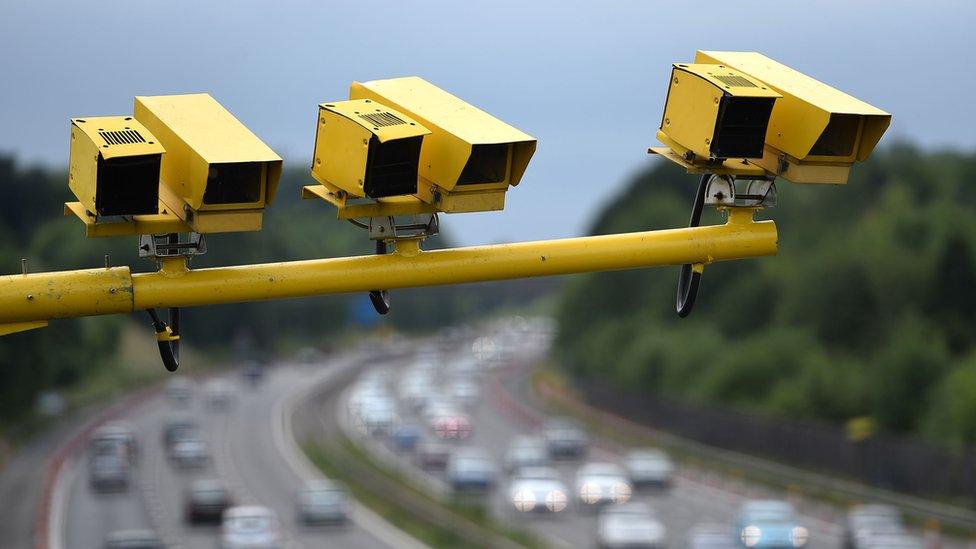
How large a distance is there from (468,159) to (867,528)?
3991 cm

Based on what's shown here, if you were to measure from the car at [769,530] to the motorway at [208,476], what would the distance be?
12.6 m

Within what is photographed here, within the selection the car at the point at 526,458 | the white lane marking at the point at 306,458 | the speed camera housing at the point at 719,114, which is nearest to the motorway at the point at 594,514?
the car at the point at 526,458

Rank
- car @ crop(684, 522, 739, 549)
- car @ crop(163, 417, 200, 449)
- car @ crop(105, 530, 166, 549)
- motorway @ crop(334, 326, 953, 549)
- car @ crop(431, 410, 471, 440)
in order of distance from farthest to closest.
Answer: car @ crop(431, 410, 471, 440)
car @ crop(163, 417, 200, 449)
motorway @ crop(334, 326, 953, 549)
car @ crop(105, 530, 166, 549)
car @ crop(684, 522, 739, 549)

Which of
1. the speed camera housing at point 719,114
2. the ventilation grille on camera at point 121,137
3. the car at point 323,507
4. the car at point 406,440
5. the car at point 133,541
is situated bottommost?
the car at point 406,440

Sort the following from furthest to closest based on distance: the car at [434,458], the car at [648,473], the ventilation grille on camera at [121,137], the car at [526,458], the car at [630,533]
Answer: the car at [434,458] → the car at [526,458] → the car at [648,473] → the car at [630,533] → the ventilation grille on camera at [121,137]

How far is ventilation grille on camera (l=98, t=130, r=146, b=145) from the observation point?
31.3 feet

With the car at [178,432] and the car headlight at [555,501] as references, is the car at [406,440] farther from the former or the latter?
the car headlight at [555,501]

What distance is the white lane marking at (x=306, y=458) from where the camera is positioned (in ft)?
192

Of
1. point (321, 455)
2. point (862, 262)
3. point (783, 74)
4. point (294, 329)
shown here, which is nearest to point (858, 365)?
point (862, 262)

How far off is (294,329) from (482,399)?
63.9 m

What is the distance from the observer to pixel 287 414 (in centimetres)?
11150

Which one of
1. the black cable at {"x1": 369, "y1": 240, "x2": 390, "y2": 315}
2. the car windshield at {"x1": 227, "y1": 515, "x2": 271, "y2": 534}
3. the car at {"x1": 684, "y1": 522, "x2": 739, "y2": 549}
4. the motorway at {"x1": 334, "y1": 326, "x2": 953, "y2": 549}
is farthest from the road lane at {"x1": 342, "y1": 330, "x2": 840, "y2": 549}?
the black cable at {"x1": 369, "y1": 240, "x2": 390, "y2": 315}

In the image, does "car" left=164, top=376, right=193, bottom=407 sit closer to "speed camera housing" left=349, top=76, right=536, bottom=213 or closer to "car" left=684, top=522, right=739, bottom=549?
"car" left=684, top=522, right=739, bottom=549

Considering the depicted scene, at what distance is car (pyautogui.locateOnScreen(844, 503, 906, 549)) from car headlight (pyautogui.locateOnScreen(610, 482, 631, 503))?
45.0ft
